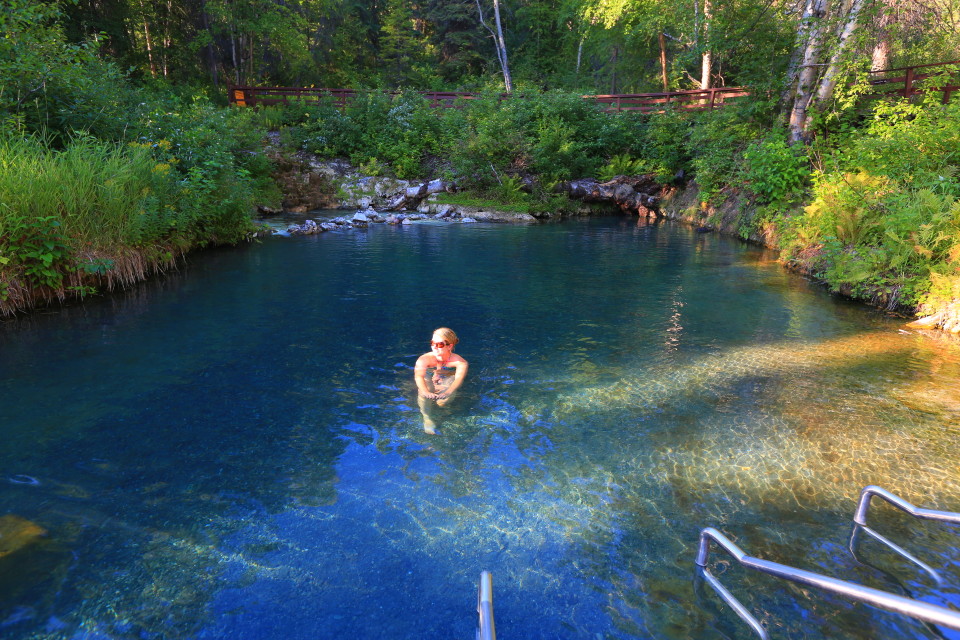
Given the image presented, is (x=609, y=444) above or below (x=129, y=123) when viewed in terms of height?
below

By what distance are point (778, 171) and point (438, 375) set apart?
41.9 ft

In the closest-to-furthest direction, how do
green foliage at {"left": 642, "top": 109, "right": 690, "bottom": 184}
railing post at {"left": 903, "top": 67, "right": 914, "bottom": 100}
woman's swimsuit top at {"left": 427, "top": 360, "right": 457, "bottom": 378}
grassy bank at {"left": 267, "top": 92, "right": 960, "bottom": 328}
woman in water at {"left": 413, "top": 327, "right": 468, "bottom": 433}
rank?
woman in water at {"left": 413, "top": 327, "right": 468, "bottom": 433}, woman's swimsuit top at {"left": 427, "top": 360, "right": 457, "bottom": 378}, grassy bank at {"left": 267, "top": 92, "right": 960, "bottom": 328}, railing post at {"left": 903, "top": 67, "right": 914, "bottom": 100}, green foliage at {"left": 642, "top": 109, "right": 690, "bottom": 184}

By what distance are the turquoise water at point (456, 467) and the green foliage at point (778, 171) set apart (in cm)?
635

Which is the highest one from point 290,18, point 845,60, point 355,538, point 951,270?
point 290,18

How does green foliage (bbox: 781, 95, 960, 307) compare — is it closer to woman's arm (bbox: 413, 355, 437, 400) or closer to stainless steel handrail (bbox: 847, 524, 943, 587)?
stainless steel handrail (bbox: 847, 524, 943, 587)

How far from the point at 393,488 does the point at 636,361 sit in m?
4.01

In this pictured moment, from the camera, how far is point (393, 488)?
14.7 feet

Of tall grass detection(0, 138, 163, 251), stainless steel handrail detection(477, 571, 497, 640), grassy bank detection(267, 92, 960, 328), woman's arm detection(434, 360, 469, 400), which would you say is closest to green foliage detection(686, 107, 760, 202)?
grassy bank detection(267, 92, 960, 328)

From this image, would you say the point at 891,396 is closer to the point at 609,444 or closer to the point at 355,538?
the point at 609,444

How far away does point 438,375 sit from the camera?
20.8 ft

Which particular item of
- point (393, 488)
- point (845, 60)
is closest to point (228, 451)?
point (393, 488)

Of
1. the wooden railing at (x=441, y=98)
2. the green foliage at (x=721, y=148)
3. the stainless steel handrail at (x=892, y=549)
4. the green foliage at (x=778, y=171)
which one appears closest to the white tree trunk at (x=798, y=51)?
the green foliage at (x=721, y=148)

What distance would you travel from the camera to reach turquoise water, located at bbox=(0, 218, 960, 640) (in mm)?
3336

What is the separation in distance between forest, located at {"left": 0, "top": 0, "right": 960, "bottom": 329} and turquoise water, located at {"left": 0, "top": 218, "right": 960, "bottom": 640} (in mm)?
1408
